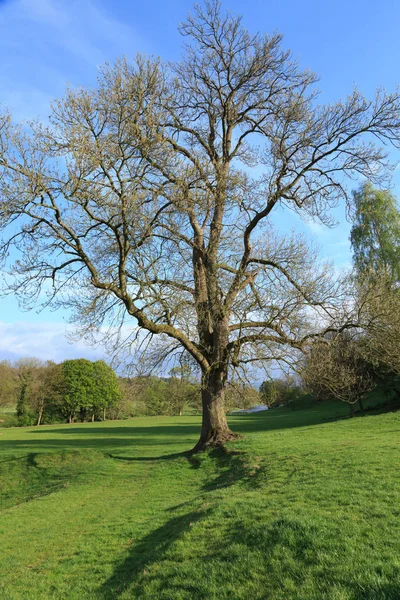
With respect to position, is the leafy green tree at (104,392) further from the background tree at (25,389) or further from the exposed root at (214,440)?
the exposed root at (214,440)

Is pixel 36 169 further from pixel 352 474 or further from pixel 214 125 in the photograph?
pixel 352 474

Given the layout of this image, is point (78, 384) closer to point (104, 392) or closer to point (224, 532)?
point (104, 392)

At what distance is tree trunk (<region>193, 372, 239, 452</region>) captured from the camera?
15406 millimetres

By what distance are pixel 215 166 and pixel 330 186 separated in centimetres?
479

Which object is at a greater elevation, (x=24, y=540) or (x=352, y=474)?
(x=352, y=474)

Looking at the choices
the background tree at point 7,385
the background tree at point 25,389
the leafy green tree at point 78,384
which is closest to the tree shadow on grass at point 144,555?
the leafy green tree at point 78,384

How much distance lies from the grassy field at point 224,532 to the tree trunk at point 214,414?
42.5 inches

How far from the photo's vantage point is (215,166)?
1387cm

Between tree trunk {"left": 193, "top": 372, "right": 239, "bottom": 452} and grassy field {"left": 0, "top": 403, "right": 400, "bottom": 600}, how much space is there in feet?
3.55

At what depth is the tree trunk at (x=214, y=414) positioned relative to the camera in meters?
15.4

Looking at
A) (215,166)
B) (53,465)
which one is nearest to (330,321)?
(215,166)

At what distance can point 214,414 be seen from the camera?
15.6 m

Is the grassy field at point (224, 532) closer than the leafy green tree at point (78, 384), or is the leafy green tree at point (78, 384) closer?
the grassy field at point (224, 532)

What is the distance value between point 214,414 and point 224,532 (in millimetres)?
9349
